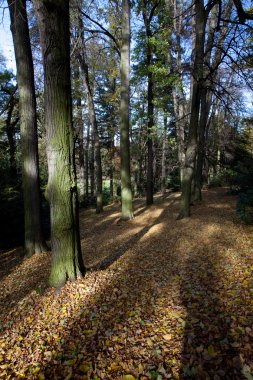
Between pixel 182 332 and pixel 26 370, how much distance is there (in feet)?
5.90

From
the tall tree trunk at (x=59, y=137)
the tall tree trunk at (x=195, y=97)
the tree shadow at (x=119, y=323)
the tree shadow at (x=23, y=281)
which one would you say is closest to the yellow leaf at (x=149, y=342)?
the tree shadow at (x=119, y=323)

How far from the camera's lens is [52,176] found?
348cm

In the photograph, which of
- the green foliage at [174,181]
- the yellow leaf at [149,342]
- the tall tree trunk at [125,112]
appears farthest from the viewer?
the green foliage at [174,181]

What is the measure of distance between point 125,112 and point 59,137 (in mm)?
6192

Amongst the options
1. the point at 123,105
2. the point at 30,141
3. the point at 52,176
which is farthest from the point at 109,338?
the point at 123,105

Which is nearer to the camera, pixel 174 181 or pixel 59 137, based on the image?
pixel 59 137

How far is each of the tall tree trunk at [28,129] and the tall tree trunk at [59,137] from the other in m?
2.76

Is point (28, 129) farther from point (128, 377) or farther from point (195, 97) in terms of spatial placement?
point (128, 377)

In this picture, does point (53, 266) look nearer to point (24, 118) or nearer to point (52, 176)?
point (52, 176)

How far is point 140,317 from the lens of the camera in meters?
3.00

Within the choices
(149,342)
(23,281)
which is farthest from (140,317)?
(23,281)

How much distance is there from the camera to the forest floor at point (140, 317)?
7.52 ft

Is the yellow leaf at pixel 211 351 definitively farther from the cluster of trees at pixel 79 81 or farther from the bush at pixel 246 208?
the bush at pixel 246 208

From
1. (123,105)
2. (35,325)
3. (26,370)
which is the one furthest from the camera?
(123,105)
